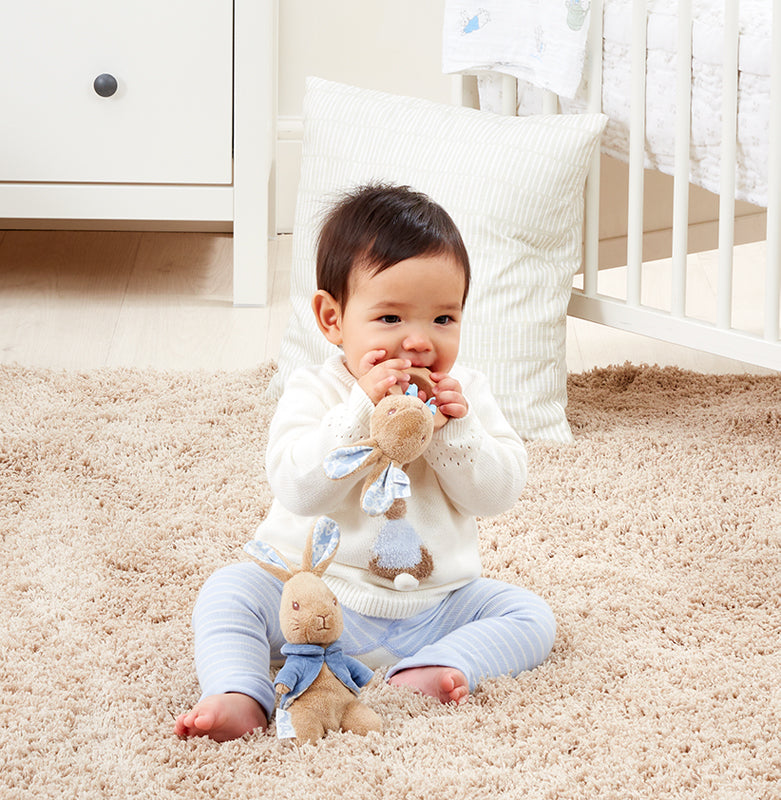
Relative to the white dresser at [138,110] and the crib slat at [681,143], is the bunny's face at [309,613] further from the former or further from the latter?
the white dresser at [138,110]

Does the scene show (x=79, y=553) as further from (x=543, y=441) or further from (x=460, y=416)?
(x=543, y=441)

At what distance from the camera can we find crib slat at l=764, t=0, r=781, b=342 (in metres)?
1.17

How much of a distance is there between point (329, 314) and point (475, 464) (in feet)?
0.51

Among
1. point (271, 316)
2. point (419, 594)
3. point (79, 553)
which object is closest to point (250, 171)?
point (271, 316)

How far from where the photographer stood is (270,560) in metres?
0.78

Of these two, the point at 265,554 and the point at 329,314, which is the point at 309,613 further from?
the point at 329,314

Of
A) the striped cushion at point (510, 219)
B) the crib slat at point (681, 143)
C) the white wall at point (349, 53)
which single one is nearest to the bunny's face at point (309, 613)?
the striped cushion at point (510, 219)

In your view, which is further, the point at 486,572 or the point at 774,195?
the point at 774,195

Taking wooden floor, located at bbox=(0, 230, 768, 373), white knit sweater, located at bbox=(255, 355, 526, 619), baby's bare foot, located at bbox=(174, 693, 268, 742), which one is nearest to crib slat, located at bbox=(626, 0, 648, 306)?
wooden floor, located at bbox=(0, 230, 768, 373)

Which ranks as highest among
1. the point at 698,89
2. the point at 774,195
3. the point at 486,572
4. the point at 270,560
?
the point at 698,89

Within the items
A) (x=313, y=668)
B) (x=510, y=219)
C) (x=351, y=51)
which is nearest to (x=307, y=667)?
(x=313, y=668)

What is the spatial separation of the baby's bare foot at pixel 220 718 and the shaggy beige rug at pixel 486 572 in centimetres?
1

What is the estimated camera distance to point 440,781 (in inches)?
27.1

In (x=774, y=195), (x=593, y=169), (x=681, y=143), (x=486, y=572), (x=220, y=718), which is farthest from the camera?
(x=593, y=169)
